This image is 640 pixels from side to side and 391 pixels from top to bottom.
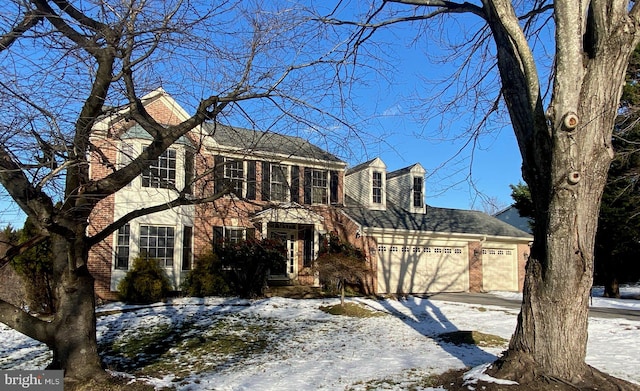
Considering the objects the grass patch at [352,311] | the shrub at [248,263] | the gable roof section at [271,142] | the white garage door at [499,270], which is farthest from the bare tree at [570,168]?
the white garage door at [499,270]

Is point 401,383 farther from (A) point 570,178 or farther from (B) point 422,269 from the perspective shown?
(B) point 422,269

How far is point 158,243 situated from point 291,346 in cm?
809

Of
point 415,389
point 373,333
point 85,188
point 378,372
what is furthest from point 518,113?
point 373,333

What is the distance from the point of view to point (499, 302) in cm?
1681

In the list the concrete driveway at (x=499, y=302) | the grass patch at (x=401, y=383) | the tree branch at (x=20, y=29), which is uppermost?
the tree branch at (x=20, y=29)

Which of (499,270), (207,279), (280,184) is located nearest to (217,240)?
(207,279)

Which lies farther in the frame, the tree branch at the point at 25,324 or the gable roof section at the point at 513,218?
the gable roof section at the point at 513,218

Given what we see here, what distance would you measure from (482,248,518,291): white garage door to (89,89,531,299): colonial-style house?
4 cm

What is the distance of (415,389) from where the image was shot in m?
6.33

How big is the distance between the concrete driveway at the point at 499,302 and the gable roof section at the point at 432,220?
106 inches

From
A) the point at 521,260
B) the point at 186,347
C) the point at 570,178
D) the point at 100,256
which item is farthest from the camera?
the point at 521,260

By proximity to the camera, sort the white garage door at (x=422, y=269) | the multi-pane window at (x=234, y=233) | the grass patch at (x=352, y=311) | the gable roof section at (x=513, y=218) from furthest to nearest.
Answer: the gable roof section at (x=513, y=218), the white garage door at (x=422, y=269), the multi-pane window at (x=234, y=233), the grass patch at (x=352, y=311)

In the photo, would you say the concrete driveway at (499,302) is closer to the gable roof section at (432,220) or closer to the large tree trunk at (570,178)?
the gable roof section at (432,220)

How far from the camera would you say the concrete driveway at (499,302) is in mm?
13185
